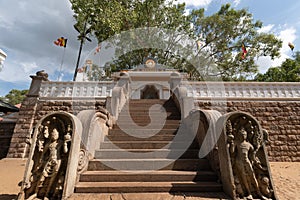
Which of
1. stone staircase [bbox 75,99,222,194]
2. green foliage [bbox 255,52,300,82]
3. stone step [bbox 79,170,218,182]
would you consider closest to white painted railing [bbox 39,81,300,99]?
stone staircase [bbox 75,99,222,194]

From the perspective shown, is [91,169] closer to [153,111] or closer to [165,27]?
[153,111]

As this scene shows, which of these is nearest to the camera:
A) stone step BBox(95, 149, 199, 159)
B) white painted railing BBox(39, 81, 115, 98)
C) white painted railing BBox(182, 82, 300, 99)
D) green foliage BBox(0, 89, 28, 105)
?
stone step BBox(95, 149, 199, 159)

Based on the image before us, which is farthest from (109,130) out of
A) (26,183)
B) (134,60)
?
(134,60)

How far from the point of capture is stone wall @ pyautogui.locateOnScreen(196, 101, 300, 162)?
6.40 metres

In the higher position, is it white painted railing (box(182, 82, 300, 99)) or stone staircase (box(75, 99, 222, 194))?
white painted railing (box(182, 82, 300, 99))

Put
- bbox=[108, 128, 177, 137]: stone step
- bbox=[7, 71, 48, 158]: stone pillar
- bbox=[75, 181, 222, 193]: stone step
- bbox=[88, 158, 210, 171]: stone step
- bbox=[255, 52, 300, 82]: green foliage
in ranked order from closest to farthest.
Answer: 1. bbox=[75, 181, 222, 193]: stone step
2. bbox=[88, 158, 210, 171]: stone step
3. bbox=[108, 128, 177, 137]: stone step
4. bbox=[7, 71, 48, 158]: stone pillar
5. bbox=[255, 52, 300, 82]: green foliage

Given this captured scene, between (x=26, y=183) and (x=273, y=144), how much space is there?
27.2 ft

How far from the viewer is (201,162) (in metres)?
3.01

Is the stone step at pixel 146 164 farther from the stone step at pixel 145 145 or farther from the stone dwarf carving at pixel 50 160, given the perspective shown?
the stone dwarf carving at pixel 50 160

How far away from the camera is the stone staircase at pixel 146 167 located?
2.50 meters

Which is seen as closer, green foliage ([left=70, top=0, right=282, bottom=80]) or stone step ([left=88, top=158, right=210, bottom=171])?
stone step ([left=88, top=158, right=210, bottom=171])

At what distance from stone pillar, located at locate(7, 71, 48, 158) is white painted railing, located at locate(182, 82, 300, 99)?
7.17m

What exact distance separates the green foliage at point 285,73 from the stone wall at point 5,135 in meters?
25.2

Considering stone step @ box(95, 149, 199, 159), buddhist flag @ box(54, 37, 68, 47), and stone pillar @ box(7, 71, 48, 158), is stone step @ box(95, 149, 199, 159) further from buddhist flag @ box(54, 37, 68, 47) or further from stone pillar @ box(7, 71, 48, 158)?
buddhist flag @ box(54, 37, 68, 47)
